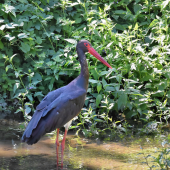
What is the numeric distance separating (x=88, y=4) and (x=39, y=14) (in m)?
1.01

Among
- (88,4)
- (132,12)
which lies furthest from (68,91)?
(132,12)

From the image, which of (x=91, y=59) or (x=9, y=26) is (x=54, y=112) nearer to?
(x=91, y=59)

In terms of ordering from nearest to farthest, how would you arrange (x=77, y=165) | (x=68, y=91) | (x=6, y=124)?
(x=77, y=165), (x=68, y=91), (x=6, y=124)

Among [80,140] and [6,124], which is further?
[6,124]

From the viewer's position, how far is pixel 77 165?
12.5 ft

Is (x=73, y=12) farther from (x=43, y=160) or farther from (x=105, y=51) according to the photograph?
(x=43, y=160)

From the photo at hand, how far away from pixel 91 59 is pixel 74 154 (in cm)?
215

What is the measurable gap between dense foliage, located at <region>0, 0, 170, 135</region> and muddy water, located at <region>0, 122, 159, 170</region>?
396 millimetres

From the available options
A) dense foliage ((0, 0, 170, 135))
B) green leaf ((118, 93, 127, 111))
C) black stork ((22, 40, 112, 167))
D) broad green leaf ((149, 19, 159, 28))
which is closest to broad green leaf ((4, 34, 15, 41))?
dense foliage ((0, 0, 170, 135))

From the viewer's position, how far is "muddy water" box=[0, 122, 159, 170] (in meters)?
3.77

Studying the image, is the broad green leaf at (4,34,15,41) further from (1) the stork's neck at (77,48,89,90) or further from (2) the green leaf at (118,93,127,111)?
(2) the green leaf at (118,93,127,111)

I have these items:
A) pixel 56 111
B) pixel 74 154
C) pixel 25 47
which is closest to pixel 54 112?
pixel 56 111

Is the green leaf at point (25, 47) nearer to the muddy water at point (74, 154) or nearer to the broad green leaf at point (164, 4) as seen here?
the muddy water at point (74, 154)

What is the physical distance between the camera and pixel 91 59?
5719mm
